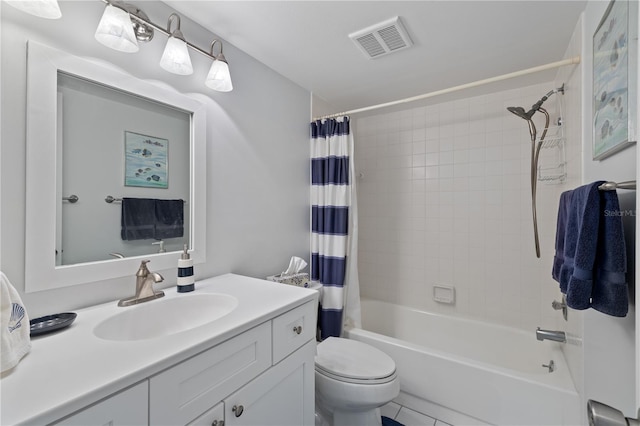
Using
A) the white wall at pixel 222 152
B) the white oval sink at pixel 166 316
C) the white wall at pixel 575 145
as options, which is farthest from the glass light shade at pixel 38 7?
the white wall at pixel 575 145

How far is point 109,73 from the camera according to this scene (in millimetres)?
1113

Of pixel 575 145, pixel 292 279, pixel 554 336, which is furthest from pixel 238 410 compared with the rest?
pixel 575 145

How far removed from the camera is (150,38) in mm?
1205

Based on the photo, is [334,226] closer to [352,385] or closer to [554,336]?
[352,385]

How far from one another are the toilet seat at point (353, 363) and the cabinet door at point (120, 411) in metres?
1.00

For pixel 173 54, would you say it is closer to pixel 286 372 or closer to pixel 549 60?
pixel 286 372

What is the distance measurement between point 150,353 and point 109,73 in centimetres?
108

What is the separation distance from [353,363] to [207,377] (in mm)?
964

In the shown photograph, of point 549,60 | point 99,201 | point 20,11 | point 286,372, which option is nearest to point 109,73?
point 20,11

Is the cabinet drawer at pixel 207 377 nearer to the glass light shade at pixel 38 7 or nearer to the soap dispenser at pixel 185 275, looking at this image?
the soap dispenser at pixel 185 275

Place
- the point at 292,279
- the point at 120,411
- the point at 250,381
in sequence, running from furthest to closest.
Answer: the point at 292,279, the point at 250,381, the point at 120,411

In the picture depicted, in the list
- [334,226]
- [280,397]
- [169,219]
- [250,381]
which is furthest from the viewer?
[334,226]

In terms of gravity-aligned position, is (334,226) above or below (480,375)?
above

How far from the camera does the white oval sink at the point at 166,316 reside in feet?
3.30
